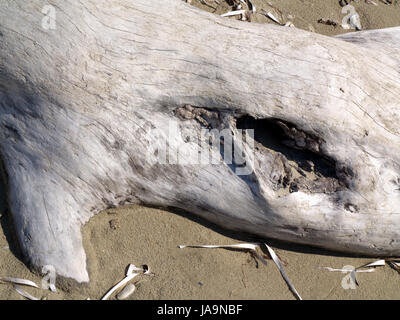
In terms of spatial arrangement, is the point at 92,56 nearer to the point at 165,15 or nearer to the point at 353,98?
the point at 165,15

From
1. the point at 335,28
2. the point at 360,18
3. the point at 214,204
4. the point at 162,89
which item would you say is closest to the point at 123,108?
the point at 162,89

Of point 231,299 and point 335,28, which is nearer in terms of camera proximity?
point 231,299

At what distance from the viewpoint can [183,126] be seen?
3072 mm

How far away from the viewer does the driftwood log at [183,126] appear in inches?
117

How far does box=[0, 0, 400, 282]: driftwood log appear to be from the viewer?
296cm

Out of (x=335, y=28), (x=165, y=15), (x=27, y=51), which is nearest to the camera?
(x=27, y=51)

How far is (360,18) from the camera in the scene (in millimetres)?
4887

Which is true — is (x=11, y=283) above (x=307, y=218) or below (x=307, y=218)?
below

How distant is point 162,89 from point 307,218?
1.23 meters

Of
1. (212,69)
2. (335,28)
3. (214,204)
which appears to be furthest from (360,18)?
(214,204)

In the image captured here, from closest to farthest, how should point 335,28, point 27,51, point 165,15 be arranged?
point 27,51
point 165,15
point 335,28

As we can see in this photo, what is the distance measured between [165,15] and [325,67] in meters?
1.11

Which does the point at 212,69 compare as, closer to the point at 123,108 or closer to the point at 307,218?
the point at 123,108

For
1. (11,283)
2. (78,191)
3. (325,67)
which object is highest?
(325,67)
